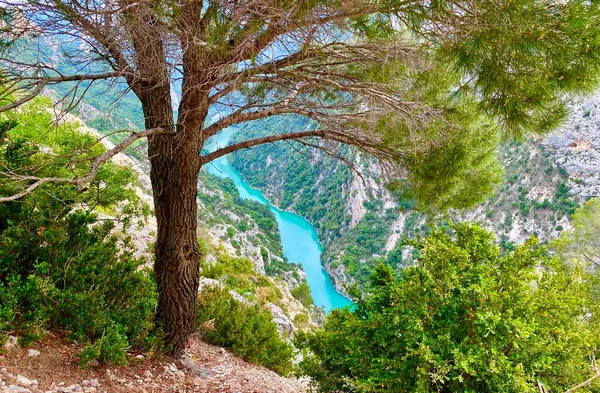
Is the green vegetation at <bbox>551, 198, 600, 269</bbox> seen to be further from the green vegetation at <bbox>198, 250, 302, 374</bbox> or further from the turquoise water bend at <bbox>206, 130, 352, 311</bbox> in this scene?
the turquoise water bend at <bbox>206, 130, 352, 311</bbox>

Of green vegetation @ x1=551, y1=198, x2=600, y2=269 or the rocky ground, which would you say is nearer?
the rocky ground

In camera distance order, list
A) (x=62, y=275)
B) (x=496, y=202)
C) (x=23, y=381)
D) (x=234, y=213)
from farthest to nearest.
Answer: (x=234, y=213)
(x=496, y=202)
(x=62, y=275)
(x=23, y=381)

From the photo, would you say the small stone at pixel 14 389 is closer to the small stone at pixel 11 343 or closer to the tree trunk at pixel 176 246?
the small stone at pixel 11 343

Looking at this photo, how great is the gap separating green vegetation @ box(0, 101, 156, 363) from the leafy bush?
5.08ft

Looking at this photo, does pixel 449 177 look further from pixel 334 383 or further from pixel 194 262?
pixel 194 262

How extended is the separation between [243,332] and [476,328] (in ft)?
10.0

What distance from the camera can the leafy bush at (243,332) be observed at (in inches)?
171

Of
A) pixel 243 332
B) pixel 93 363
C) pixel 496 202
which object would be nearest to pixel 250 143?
pixel 93 363

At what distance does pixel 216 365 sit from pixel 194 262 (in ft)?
4.25

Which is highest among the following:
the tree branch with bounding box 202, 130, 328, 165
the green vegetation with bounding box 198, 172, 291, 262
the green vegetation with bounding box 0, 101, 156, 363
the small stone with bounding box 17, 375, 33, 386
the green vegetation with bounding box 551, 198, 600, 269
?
the green vegetation with bounding box 198, 172, 291, 262

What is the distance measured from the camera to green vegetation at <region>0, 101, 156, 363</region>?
221 centimetres

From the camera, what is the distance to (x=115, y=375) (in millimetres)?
2359

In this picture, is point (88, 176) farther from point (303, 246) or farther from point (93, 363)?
point (303, 246)

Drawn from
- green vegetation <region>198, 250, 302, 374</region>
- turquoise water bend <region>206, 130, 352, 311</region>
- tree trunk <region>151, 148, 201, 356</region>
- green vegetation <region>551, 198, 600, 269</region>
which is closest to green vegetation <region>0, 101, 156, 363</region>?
tree trunk <region>151, 148, 201, 356</region>
